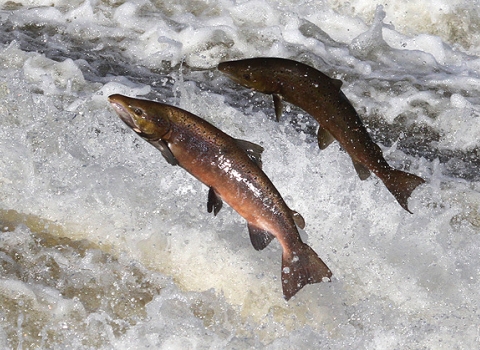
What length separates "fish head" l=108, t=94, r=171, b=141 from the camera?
210cm

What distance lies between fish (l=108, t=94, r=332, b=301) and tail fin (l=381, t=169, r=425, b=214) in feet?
1.37

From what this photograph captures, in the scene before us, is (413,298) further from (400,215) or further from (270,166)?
(270,166)

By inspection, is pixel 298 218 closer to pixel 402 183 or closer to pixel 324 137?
pixel 324 137

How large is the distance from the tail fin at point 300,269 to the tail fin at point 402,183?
1.35 feet

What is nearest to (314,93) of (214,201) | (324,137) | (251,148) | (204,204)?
(324,137)

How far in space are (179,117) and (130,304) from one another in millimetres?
738

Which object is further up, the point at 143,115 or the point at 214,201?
the point at 143,115

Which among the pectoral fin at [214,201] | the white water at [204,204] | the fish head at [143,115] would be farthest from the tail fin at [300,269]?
the fish head at [143,115]

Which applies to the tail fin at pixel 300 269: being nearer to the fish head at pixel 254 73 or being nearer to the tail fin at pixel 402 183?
the tail fin at pixel 402 183

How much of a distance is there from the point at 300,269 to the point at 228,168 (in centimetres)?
37

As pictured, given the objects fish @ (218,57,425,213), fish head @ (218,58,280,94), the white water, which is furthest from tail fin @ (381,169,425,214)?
fish head @ (218,58,280,94)

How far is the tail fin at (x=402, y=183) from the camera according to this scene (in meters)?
2.48

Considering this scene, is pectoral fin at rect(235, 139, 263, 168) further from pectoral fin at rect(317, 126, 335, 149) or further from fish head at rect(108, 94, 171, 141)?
pectoral fin at rect(317, 126, 335, 149)

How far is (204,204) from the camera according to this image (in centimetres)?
280
